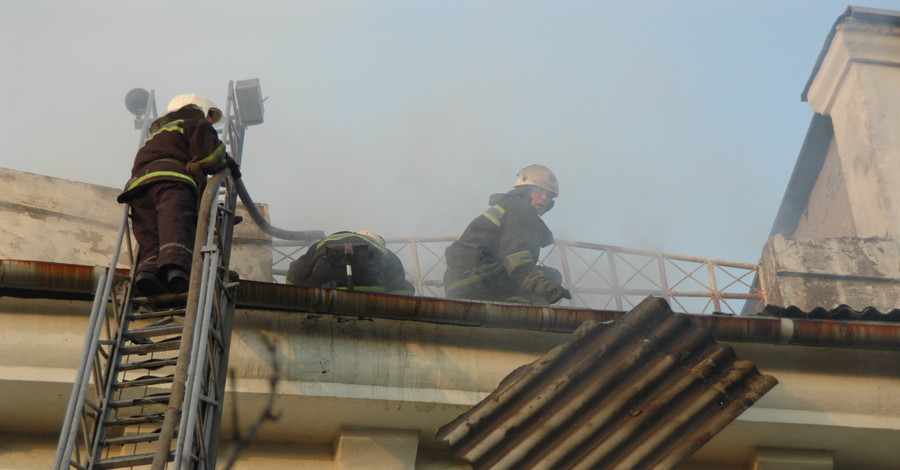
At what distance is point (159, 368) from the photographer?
6.39 metres

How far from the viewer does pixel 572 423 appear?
6.41 metres

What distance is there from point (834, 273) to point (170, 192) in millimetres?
6605

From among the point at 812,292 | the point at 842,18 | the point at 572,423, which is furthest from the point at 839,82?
the point at 572,423

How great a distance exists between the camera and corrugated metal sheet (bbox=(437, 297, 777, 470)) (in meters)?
6.25

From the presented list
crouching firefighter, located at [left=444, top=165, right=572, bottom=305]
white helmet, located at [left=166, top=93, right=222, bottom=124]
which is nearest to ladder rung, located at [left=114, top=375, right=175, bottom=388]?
white helmet, located at [left=166, top=93, right=222, bottom=124]

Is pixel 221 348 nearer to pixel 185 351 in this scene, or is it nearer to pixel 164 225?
pixel 185 351

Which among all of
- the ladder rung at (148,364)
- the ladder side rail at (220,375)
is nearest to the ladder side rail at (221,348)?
the ladder side rail at (220,375)

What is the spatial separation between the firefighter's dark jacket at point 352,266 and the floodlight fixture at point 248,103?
7.27 ft

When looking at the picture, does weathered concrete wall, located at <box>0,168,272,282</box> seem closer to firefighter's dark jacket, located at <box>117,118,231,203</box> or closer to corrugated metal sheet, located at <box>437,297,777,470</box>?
firefighter's dark jacket, located at <box>117,118,231,203</box>

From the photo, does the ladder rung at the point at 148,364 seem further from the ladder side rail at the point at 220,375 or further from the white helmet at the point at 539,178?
the white helmet at the point at 539,178

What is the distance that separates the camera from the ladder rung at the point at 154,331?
20.4ft

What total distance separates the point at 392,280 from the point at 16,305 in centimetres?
338

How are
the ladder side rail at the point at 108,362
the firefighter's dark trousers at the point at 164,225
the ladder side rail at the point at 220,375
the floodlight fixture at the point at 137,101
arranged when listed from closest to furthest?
1. the ladder side rail at the point at 220,375
2. the ladder side rail at the point at 108,362
3. the firefighter's dark trousers at the point at 164,225
4. the floodlight fixture at the point at 137,101

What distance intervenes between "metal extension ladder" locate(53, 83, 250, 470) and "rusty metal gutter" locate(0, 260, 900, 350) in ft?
0.83
